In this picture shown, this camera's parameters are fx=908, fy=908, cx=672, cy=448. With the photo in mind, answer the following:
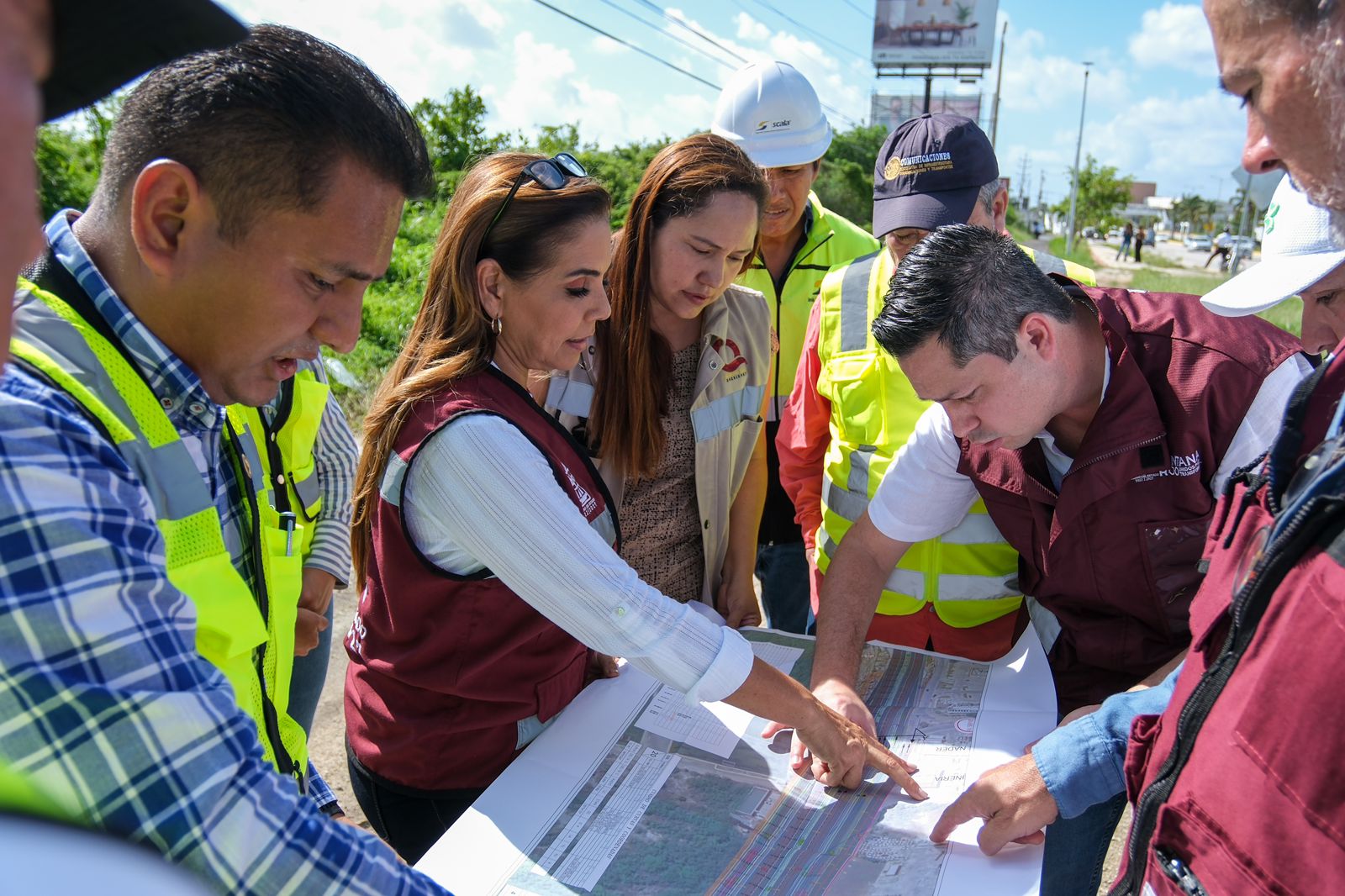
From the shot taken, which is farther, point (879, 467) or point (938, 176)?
point (938, 176)

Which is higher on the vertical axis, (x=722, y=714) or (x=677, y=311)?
(x=677, y=311)

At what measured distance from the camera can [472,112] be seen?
19906 millimetres

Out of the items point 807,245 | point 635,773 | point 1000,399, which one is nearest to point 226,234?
point 635,773

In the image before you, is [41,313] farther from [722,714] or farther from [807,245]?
[807,245]

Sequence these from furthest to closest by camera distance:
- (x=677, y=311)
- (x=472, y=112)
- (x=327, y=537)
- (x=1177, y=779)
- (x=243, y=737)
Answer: (x=472, y=112), (x=677, y=311), (x=327, y=537), (x=1177, y=779), (x=243, y=737)

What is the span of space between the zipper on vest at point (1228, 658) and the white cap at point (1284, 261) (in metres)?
0.73

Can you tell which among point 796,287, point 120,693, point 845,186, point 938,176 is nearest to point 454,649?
point 120,693

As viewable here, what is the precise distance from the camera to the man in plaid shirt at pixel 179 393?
0.69 metres

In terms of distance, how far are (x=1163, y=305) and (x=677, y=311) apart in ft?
3.75

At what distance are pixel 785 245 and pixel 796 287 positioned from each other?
19 cm

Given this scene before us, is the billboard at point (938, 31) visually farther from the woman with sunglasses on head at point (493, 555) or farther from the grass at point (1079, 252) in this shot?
the woman with sunglasses on head at point (493, 555)

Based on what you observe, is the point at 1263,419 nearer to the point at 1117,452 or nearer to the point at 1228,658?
the point at 1117,452

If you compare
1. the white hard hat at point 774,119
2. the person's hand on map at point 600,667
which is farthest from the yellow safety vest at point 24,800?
the white hard hat at point 774,119

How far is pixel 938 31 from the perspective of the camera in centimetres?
4234
